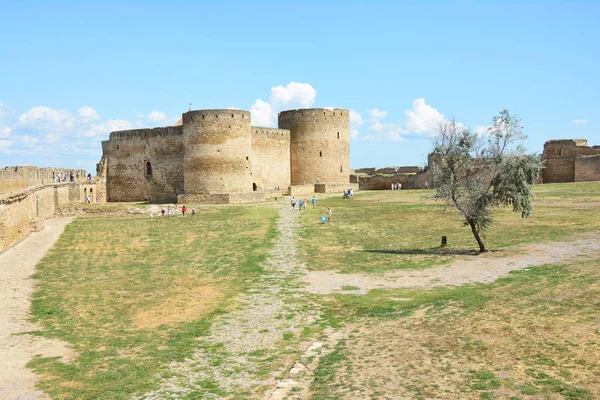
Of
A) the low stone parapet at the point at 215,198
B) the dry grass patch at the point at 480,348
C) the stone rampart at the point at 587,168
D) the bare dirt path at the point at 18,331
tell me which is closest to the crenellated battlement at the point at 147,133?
the low stone parapet at the point at 215,198

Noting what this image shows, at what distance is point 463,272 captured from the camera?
15.8 metres

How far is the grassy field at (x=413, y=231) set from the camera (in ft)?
62.0

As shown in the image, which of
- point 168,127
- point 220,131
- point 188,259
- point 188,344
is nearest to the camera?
point 188,344

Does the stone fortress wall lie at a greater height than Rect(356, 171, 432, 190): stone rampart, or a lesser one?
greater

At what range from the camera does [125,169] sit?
46312mm

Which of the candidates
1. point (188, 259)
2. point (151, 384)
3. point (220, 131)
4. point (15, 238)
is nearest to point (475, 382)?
point (151, 384)

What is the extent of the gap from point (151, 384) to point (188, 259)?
11.6 m

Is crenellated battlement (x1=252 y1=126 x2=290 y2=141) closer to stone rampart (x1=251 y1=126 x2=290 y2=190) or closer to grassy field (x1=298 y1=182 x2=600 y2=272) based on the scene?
stone rampart (x1=251 y1=126 x2=290 y2=190)

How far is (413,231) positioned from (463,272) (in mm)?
8841

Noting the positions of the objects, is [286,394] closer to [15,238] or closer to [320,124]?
[15,238]

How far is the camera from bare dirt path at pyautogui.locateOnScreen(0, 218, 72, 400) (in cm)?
885

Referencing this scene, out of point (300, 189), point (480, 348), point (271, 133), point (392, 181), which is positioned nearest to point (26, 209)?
point (480, 348)

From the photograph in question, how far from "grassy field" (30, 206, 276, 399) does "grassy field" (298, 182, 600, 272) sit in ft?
9.16

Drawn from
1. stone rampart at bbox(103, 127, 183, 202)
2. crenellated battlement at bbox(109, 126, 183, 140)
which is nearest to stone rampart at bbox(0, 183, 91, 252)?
stone rampart at bbox(103, 127, 183, 202)
